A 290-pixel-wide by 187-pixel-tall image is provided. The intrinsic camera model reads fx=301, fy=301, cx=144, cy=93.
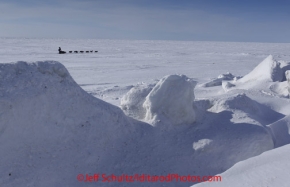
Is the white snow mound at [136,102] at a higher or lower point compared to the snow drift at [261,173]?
higher

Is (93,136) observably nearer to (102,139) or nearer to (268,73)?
(102,139)

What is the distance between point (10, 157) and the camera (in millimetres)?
3740

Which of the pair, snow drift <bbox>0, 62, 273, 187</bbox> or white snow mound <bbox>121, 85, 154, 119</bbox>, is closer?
snow drift <bbox>0, 62, 273, 187</bbox>

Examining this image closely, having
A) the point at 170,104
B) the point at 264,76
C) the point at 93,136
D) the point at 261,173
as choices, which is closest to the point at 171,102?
the point at 170,104

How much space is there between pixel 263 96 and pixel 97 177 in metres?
4.87

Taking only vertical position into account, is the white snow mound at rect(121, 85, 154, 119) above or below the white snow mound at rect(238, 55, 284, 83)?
below

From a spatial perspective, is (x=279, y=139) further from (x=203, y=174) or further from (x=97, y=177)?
(x=97, y=177)
